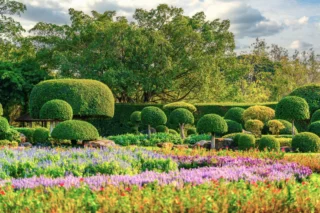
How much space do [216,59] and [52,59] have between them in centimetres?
1109

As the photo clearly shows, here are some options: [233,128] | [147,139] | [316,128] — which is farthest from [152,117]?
[316,128]

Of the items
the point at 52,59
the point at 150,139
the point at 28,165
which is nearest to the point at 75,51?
the point at 52,59

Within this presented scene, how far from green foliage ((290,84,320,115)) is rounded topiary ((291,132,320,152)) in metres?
7.94

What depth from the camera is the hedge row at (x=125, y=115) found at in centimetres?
2433

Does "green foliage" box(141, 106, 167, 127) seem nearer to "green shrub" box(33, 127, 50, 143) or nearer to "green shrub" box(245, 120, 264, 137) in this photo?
"green shrub" box(245, 120, 264, 137)

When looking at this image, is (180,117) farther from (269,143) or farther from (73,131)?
(73,131)

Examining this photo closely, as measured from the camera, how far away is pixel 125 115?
25.1 metres

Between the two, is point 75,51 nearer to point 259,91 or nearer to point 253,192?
point 259,91

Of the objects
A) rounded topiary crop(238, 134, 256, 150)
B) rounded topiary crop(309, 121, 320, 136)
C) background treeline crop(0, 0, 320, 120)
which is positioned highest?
A: background treeline crop(0, 0, 320, 120)

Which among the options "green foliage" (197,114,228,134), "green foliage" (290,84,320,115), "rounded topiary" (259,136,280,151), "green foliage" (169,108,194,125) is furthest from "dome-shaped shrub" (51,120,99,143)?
"green foliage" (290,84,320,115)

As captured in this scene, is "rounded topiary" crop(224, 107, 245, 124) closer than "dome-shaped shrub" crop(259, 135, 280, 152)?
No

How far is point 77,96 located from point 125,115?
4.32 meters

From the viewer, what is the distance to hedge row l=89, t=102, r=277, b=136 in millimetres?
24328

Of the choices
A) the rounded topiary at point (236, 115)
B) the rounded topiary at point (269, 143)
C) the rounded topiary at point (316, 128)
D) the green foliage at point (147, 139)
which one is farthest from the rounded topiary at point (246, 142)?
the rounded topiary at point (236, 115)
